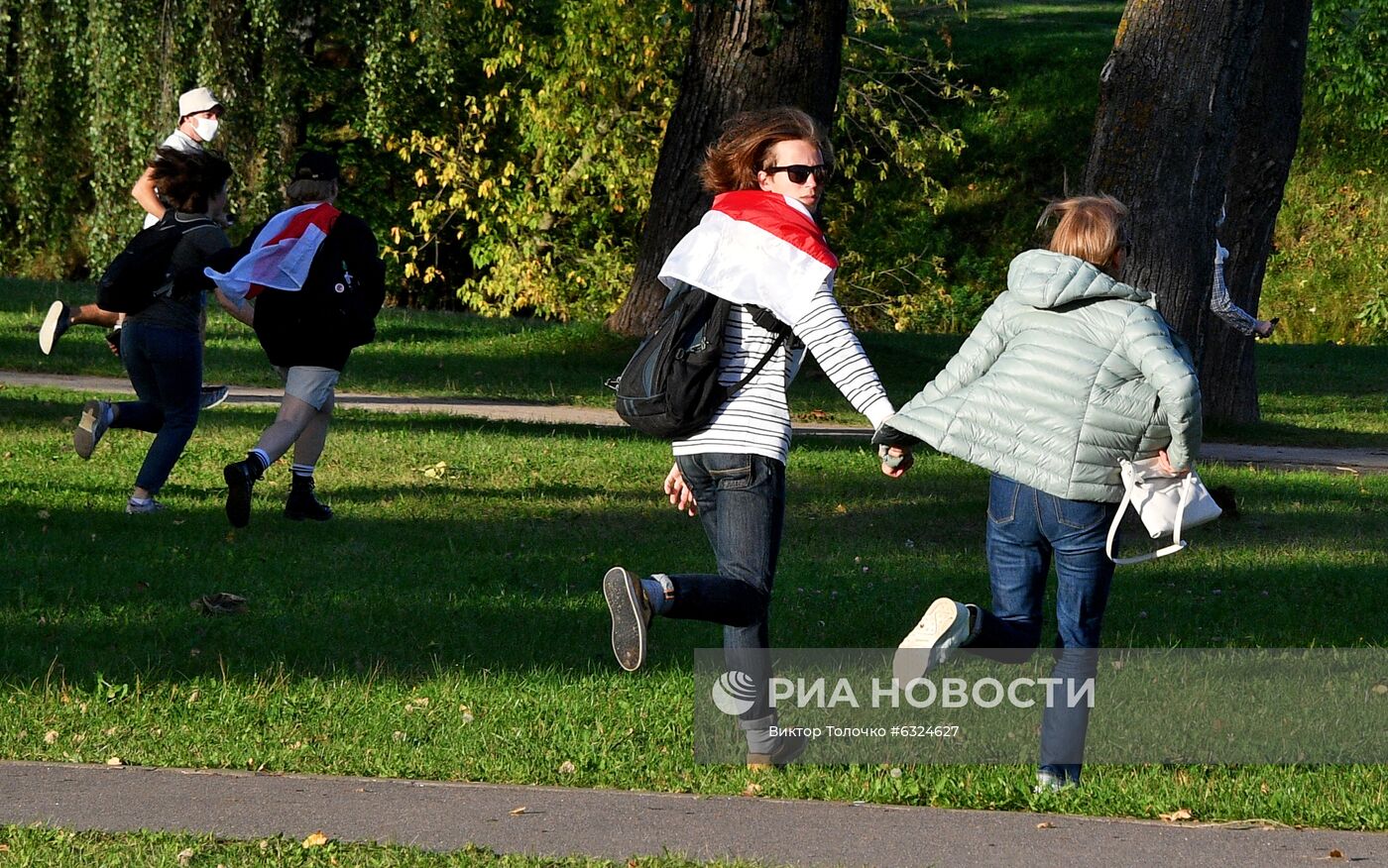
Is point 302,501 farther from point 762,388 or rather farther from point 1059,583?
point 1059,583

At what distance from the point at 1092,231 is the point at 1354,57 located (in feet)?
94.9

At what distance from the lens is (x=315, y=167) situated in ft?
27.9

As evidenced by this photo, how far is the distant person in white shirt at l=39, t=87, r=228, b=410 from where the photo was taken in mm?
9227

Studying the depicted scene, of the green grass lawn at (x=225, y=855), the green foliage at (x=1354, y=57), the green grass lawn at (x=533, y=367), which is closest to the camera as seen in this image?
the green grass lawn at (x=225, y=855)

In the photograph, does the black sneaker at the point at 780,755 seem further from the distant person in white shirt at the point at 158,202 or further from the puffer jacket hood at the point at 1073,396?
the distant person in white shirt at the point at 158,202

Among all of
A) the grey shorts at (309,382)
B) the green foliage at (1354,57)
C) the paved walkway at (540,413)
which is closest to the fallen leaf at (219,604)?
the grey shorts at (309,382)

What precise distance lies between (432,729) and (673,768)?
830 millimetres

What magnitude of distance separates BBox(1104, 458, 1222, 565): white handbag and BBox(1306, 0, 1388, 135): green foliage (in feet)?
94.7

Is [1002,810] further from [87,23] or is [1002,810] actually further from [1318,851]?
[87,23]

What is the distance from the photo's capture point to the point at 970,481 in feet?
38.3

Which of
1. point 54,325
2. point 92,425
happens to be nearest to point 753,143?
point 92,425

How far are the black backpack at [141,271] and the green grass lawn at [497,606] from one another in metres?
1.09

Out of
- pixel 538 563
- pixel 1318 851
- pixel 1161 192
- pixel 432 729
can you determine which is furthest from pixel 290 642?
pixel 1161 192

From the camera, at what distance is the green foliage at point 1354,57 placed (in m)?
31.5
